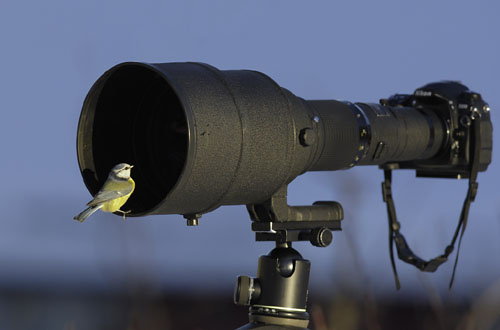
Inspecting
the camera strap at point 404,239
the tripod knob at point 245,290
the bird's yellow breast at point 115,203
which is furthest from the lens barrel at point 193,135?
the camera strap at point 404,239

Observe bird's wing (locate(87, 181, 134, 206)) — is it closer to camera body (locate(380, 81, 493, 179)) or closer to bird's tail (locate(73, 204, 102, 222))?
bird's tail (locate(73, 204, 102, 222))

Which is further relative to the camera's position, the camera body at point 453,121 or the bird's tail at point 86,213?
the camera body at point 453,121

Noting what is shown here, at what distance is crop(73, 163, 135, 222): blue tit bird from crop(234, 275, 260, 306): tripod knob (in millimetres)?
432

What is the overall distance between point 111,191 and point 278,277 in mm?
545

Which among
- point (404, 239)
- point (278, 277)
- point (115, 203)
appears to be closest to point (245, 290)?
point (278, 277)

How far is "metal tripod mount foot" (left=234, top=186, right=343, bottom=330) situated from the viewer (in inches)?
102

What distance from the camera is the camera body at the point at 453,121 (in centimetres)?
326

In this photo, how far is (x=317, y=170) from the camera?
9.22 feet

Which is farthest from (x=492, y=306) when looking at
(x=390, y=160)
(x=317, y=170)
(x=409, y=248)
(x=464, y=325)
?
(x=317, y=170)

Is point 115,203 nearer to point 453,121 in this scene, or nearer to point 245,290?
point 245,290

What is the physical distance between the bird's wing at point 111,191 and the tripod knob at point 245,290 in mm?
442

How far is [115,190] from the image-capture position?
2.26 metres

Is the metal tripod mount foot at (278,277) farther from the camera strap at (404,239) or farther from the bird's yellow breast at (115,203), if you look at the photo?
Answer: the camera strap at (404,239)

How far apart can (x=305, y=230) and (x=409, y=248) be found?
671 millimetres
